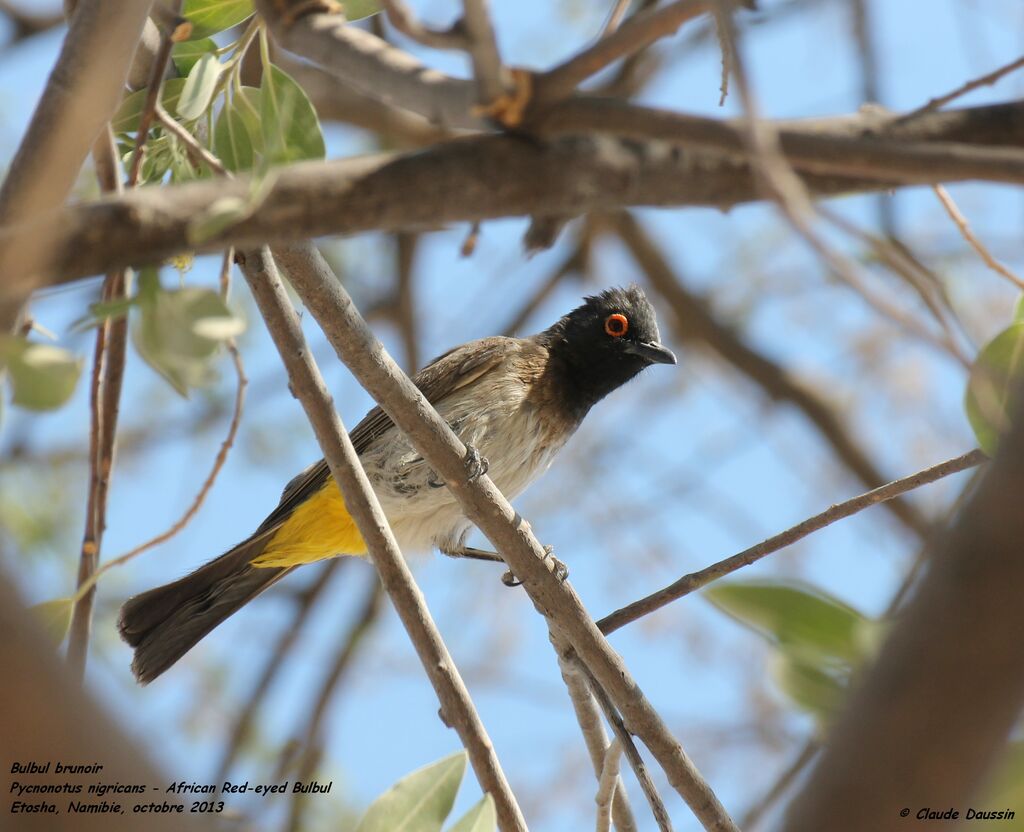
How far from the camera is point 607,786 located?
2.66 metres

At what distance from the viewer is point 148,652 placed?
4.14m

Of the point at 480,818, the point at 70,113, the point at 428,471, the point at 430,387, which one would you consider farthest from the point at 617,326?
the point at 70,113

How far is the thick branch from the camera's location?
101 inches

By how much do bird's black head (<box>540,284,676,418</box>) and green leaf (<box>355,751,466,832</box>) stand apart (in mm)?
2968

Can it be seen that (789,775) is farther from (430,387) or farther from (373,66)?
(430,387)

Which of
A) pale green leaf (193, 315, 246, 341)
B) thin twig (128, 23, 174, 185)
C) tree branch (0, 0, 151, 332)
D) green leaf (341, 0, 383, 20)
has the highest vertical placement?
green leaf (341, 0, 383, 20)

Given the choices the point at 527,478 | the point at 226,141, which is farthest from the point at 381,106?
the point at 226,141

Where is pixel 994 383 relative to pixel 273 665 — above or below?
below

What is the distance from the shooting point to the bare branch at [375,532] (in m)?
2.62

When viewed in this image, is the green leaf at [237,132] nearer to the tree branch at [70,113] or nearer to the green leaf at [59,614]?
the tree branch at [70,113]

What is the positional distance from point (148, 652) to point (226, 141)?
2.35m

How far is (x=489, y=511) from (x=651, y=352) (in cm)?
242

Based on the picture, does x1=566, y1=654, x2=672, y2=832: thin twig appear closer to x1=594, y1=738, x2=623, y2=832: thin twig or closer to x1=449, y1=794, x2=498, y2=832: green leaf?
x1=594, y1=738, x2=623, y2=832: thin twig

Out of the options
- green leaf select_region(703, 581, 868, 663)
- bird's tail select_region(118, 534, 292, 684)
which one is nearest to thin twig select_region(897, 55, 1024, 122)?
green leaf select_region(703, 581, 868, 663)
